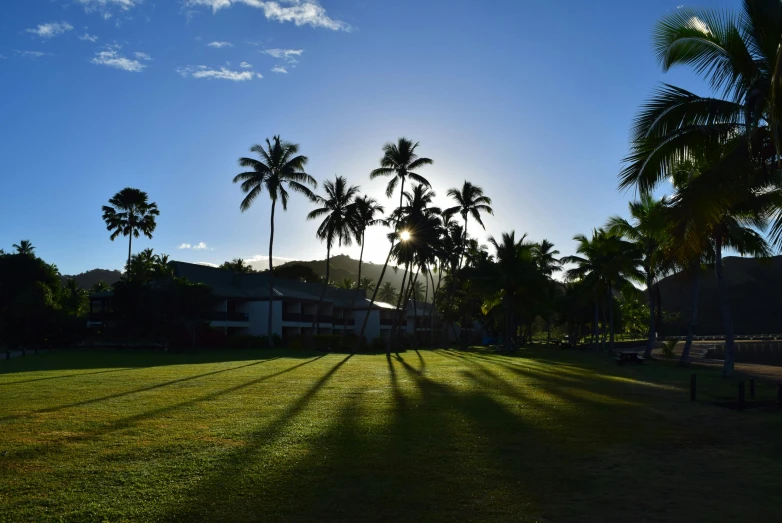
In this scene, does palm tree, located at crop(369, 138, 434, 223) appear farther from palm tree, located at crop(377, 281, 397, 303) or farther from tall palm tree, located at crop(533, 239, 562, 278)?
palm tree, located at crop(377, 281, 397, 303)

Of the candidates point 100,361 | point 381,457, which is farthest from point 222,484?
point 100,361

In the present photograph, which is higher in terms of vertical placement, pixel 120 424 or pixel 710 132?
pixel 710 132

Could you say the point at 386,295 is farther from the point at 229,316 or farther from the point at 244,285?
the point at 229,316

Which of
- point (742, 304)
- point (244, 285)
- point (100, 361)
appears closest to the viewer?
point (100, 361)

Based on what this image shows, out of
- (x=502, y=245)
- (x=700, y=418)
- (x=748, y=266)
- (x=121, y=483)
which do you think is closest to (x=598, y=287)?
(x=502, y=245)

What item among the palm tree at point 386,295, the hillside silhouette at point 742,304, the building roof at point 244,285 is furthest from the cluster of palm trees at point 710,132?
the palm tree at point 386,295

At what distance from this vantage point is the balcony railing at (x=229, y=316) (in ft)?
165

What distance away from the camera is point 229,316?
5266 centimetres

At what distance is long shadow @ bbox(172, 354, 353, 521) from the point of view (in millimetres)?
5773

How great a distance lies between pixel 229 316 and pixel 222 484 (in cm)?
4776

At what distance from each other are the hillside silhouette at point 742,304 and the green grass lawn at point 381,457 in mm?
94666

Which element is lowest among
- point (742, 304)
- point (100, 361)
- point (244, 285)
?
point (100, 361)

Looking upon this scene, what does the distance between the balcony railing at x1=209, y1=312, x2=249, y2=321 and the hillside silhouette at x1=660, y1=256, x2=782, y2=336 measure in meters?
75.3

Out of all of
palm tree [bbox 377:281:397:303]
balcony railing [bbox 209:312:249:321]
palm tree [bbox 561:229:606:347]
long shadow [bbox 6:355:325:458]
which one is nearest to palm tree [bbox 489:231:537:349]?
palm tree [bbox 561:229:606:347]
